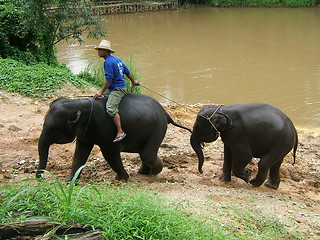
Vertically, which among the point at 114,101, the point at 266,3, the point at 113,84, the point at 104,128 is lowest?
the point at 104,128

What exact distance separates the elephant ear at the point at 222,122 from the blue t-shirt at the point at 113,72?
137 cm

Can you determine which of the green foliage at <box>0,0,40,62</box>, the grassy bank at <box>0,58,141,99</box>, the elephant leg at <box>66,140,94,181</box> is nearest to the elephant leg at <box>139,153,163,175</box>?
the elephant leg at <box>66,140,94,181</box>

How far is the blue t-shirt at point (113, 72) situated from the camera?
17.1 ft

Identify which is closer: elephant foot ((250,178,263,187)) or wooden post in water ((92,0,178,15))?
elephant foot ((250,178,263,187))

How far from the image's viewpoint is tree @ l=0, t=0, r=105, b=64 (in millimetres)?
11602

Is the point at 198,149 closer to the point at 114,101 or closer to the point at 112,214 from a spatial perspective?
the point at 114,101

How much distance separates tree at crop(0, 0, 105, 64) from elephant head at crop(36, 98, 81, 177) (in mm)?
7491

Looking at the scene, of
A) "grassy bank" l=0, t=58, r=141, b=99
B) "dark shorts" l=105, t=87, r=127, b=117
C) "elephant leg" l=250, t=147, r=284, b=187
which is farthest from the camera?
"grassy bank" l=0, t=58, r=141, b=99

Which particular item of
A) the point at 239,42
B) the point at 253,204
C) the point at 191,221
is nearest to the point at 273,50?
the point at 239,42

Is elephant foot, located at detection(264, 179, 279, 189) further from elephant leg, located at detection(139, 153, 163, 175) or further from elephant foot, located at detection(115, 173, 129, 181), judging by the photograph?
elephant foot, located at detection(115, 173, 129, 181)

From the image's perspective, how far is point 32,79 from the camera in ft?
30.9

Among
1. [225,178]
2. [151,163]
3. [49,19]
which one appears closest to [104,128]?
[151,163]

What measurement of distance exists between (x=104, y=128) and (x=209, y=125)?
1.54 meters

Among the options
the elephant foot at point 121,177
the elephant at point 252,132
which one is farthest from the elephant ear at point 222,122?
the elephant foot at point 121,177
